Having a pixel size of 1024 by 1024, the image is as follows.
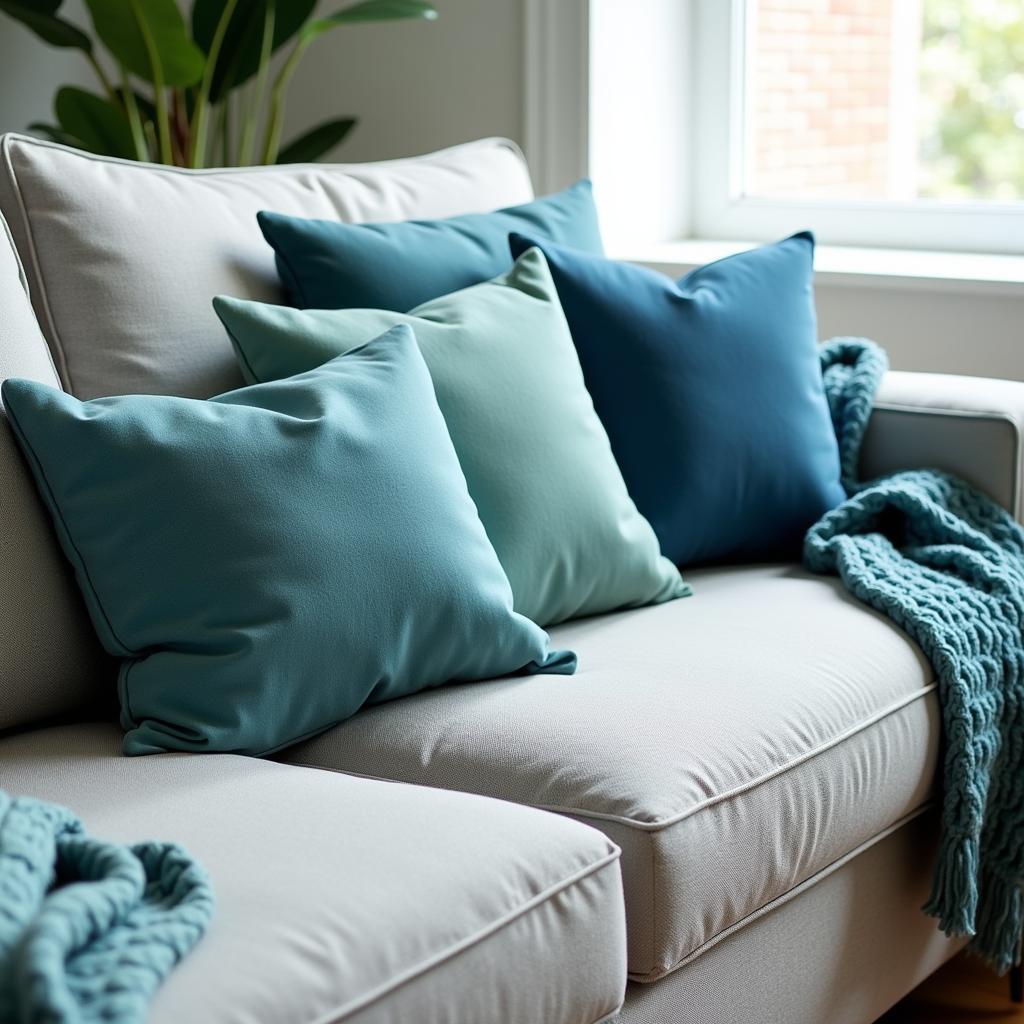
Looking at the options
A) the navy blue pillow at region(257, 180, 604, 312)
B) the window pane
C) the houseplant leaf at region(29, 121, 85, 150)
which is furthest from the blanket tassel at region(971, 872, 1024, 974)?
the houseplant leaf at region(29, 121, 85, 150)

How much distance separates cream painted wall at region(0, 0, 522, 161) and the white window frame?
8 cm

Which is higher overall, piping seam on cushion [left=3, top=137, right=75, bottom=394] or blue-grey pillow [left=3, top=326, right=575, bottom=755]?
piping seam on cushion [left=3, top=137, right=75, bottom=394]

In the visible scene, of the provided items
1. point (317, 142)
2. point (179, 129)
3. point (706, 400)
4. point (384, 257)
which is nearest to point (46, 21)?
point (179, 129)

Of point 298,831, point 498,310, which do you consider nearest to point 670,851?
point 298,831

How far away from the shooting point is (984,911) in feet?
5.40

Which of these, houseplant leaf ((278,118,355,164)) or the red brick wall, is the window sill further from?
houseplant leaf ((278,118,355,164))

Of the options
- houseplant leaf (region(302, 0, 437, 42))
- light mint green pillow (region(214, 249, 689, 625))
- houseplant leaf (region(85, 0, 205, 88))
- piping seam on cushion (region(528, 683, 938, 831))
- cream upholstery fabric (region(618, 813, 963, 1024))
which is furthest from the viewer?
houseplant leaf (region(302, 0, 437, 42))

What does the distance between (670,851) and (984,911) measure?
2.03 ft

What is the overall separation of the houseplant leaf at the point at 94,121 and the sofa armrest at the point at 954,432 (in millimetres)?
1401

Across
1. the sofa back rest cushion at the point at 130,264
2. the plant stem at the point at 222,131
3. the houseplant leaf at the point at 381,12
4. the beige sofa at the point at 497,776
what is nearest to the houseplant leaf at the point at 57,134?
the plant stem at the point at 222,131

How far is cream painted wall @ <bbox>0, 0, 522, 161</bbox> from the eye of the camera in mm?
2857

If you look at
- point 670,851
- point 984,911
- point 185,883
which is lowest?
point 984,911

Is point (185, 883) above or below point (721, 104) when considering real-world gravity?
below

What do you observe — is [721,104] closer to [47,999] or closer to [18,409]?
[18,409]
